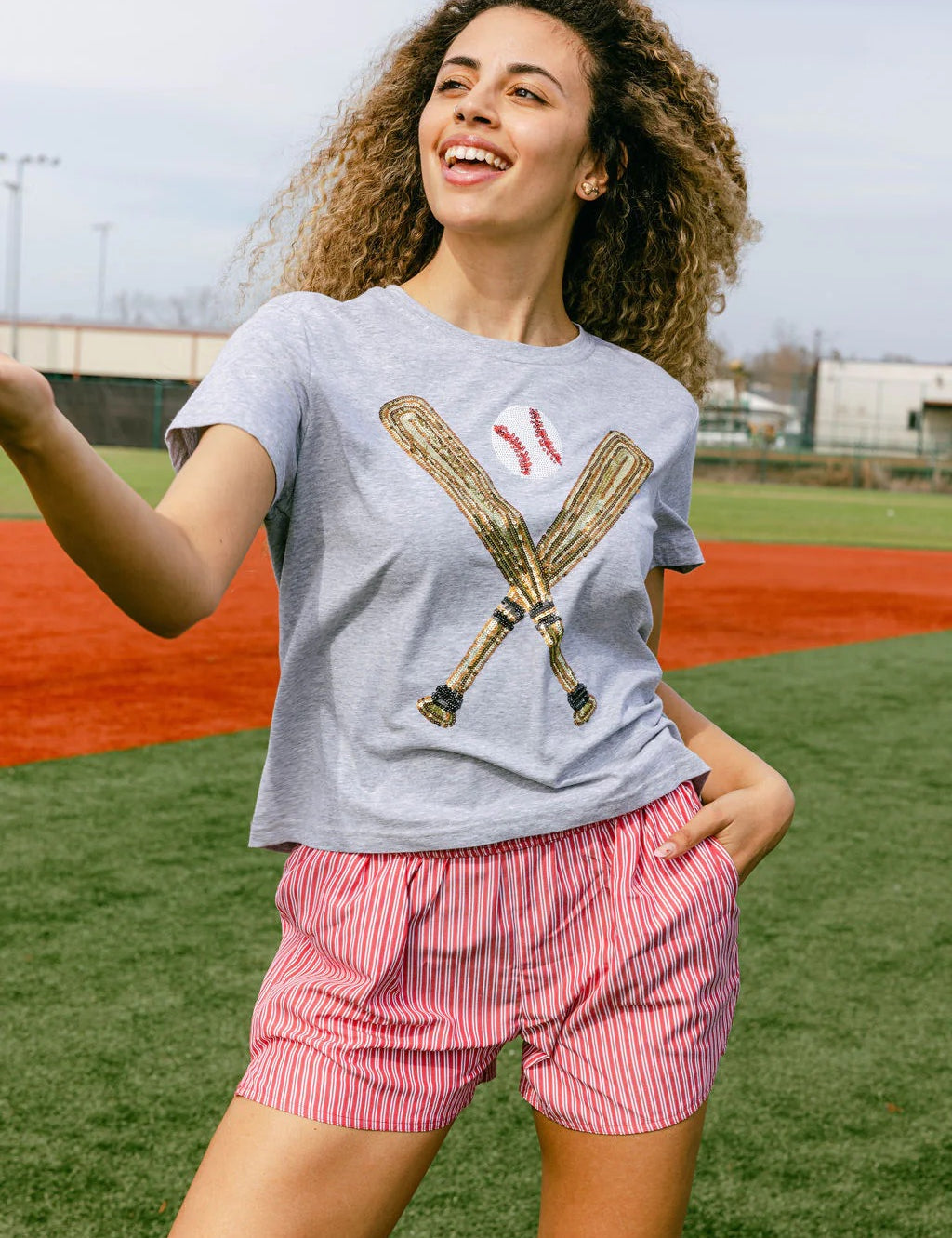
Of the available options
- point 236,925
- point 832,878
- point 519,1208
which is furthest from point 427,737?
point 832,878

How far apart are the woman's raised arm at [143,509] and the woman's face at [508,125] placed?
1.69ft

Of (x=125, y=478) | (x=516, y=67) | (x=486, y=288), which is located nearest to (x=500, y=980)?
(x=486, y=288)

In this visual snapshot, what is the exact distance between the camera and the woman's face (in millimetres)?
1882

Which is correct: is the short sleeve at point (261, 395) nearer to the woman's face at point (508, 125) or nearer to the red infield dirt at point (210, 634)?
the woman's face at point (508, 125)

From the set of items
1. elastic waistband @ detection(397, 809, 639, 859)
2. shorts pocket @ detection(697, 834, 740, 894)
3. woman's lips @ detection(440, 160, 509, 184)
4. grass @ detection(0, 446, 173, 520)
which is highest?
woman's lips @ detection(440, 160, 509, 184)

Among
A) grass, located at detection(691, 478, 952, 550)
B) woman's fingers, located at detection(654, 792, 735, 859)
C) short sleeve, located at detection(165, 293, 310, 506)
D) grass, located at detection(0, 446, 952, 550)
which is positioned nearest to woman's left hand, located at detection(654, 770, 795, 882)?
woman's fingers, located at detection(654, 792, 735, 859)

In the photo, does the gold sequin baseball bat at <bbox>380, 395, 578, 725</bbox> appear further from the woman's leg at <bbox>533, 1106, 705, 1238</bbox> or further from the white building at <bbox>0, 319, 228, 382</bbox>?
the white building at <bbox>0, 319, 228, 382</bbox>

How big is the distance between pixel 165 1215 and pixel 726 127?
2349mm

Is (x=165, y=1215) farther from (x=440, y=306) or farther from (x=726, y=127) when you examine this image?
(x=726, y=127)

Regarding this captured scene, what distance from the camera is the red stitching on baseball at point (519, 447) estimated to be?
1816 millimetres

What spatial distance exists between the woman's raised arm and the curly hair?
29.7 inches

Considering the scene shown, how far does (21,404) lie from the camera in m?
1.14

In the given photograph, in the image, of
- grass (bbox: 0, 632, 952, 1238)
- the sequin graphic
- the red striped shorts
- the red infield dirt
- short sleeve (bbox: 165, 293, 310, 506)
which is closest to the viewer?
short sleeve (bbox: 165, 293, 310, 506)

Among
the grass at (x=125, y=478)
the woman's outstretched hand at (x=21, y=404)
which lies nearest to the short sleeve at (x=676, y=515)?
the woman's outstretched hand at (x=21, y=404)
